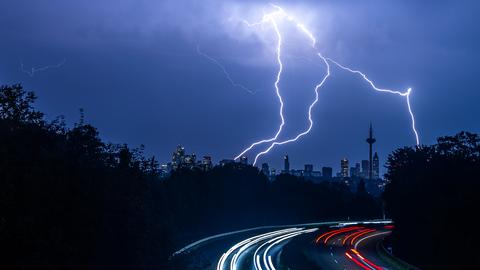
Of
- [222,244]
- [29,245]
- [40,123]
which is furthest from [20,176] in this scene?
[222,244]

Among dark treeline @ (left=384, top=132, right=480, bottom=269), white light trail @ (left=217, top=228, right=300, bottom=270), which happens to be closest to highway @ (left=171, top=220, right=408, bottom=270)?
white light trail @ (left=217, top=228, right=300, bottom=270)

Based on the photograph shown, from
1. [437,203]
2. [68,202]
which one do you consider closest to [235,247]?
[437,203]

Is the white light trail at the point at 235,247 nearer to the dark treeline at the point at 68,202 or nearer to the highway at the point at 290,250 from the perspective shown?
the highway at the point at 290,250

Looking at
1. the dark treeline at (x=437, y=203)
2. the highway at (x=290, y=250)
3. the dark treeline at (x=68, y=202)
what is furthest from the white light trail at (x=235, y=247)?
the dark treeline at (x=437, y=203)

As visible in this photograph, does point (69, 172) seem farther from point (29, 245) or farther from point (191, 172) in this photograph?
point (191, 172)

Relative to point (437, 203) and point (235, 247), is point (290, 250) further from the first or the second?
point (437, 203)

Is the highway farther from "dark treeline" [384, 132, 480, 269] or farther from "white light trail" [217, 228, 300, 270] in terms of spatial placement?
"dark treeline" [384, 132, 480, 269]
